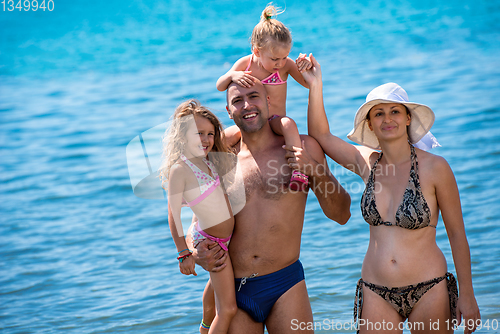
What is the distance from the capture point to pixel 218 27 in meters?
19.0

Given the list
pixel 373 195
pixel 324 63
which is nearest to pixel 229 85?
pixel 373 195

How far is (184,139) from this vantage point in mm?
3369

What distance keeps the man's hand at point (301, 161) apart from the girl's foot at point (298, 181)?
0.02 m

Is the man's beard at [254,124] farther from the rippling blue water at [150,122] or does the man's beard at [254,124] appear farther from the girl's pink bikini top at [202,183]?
the rippling blue water at [150,122]

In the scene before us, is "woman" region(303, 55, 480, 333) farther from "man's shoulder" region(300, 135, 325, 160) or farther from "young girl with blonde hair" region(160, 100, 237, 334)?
"young girl with blonde hair" region(160, 100, 237, 334)

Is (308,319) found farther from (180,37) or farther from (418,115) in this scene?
(180,37)

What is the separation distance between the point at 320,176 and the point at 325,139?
0.23 metres

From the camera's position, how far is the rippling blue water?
609cm

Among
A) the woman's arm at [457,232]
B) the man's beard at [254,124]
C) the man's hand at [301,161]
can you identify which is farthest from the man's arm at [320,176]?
the woman's arm at [457,232]

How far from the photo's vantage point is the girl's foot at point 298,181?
126 inches

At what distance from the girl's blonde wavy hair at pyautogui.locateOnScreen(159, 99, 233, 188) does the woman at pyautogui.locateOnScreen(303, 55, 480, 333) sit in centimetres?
89

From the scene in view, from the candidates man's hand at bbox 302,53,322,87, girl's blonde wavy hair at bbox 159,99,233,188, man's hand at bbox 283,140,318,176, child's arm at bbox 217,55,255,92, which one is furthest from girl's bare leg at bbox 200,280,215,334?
man's hand at bbox 302,53,322,87

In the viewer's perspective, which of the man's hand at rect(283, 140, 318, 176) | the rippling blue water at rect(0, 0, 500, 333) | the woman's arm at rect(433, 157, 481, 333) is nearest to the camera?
the woman's arm at rect(433, 157, 481, 333)

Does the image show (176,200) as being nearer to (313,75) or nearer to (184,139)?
(184,139)
